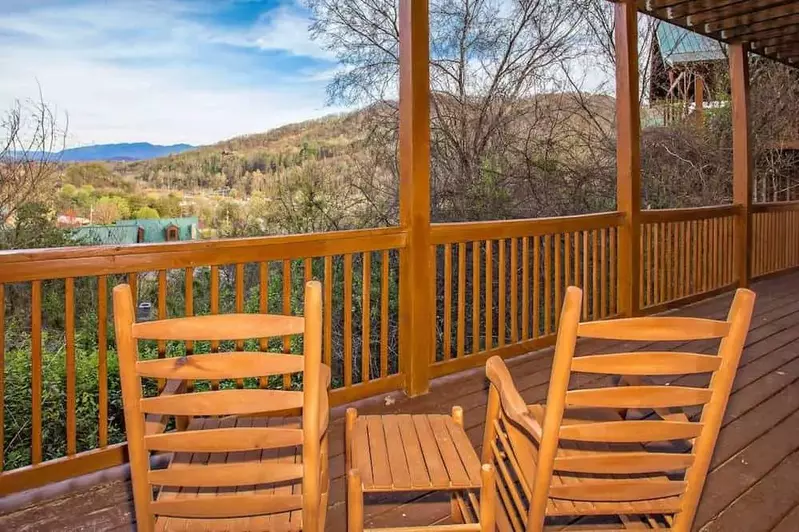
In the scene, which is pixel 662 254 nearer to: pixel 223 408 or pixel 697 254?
pixel 697 254

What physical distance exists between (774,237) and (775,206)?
1.26 ft

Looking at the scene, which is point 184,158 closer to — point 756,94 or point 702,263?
point 702,263

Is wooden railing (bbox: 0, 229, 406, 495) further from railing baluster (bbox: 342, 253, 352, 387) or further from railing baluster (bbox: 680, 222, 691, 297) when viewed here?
railing baluster (bbox: 680, 222, 691, 297)

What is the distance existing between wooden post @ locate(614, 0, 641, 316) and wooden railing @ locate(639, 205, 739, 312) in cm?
19

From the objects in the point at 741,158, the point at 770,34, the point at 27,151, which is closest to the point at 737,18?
the point at 770,34

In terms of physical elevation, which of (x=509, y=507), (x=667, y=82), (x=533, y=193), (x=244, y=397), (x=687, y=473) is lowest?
(x=509, y=507)

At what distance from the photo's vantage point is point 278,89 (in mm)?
6105

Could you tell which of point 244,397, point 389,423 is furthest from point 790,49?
point 244,397

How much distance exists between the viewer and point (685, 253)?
5.63 metres

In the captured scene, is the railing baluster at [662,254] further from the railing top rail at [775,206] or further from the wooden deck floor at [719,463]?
the railing top rail at [775,206]

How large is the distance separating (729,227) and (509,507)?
5.67 m

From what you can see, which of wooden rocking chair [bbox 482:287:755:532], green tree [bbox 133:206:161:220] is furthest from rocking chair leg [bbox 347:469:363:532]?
green tree [bbox 133:206:161:220]

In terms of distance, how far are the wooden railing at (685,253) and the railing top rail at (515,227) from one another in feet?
2.11

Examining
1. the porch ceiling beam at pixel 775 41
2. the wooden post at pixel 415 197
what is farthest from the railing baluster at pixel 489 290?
the porch ceiling beam at pixel 775 41
